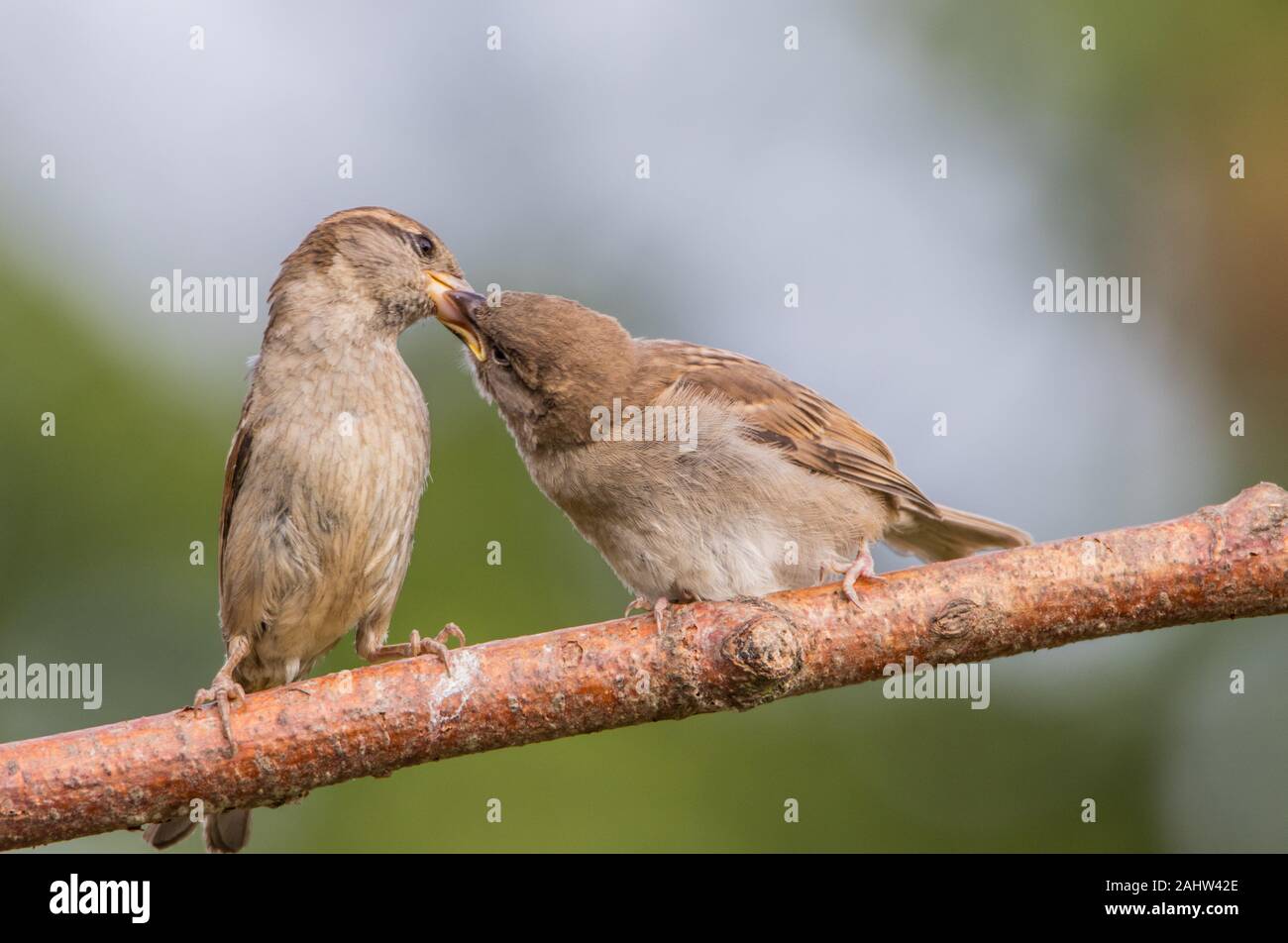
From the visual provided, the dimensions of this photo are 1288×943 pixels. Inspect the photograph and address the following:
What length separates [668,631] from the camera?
385cm

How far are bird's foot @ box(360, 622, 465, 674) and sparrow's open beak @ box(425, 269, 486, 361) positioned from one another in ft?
3.38

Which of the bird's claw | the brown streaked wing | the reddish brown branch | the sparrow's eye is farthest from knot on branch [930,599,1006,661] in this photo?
the sparrow's eye

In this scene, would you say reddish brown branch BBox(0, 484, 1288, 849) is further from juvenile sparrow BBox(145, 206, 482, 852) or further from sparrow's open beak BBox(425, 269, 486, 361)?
sparrow's open beak BBox(425, 269, 486, 361)

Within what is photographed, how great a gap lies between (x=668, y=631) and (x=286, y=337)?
197 centimetres

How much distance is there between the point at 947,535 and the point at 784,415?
0.78 m

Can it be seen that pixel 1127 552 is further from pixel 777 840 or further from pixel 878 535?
pixel 777 840

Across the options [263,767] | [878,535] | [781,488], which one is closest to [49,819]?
[263,767]

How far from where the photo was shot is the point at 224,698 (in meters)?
3.92

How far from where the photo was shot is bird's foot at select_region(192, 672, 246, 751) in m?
3.89

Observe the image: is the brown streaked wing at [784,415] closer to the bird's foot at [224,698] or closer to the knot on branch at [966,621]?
the knot on branch at [966,621]

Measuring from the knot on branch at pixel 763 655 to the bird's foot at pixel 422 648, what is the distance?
85 centimetres

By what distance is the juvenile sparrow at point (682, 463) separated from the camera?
4.49 meters

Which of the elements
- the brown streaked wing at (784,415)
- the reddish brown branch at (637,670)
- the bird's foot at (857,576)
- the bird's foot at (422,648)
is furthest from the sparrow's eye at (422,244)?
the bird's foot at (857,576)

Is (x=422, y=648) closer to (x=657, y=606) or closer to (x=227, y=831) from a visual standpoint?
(x=657, y=606)
